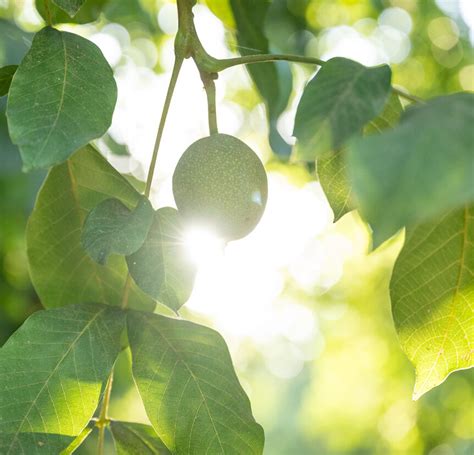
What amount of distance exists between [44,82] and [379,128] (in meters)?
0.40

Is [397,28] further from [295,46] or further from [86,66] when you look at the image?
[86,66]

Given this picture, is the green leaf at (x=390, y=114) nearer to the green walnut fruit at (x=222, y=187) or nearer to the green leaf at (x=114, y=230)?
the green walnut fruit at (x=222, y=187)

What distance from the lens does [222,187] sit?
911 mm

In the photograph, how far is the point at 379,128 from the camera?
3.18 ft

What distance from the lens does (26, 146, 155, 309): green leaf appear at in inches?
43.6

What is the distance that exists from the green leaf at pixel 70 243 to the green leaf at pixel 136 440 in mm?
166

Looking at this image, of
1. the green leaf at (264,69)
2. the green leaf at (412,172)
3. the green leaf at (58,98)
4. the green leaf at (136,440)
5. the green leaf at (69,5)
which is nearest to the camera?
the green leaf at (412,172)

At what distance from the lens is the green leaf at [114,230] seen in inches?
32.8

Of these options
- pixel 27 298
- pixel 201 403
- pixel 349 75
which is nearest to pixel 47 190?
pixel 201 403

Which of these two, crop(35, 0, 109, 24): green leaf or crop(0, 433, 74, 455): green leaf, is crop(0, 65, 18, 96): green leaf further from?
crop(0, 433, 74, 455): green leaf

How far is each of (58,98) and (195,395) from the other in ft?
1.24

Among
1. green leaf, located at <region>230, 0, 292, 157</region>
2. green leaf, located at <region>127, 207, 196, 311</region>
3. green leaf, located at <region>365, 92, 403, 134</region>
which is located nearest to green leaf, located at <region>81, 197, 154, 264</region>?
green leaf, located at <region>127, 207, 196, 311</region>

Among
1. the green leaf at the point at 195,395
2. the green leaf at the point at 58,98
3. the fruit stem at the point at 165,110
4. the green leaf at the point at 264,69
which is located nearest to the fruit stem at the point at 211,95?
the fruit stem at the point at 165,110

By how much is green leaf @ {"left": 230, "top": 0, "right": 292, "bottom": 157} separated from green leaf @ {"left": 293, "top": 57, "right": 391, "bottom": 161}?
0.63 meters
